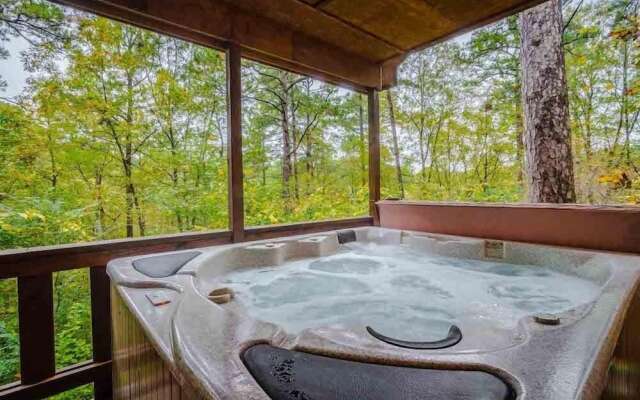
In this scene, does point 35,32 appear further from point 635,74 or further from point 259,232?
point 635,74

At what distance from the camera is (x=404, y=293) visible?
5.59 ft

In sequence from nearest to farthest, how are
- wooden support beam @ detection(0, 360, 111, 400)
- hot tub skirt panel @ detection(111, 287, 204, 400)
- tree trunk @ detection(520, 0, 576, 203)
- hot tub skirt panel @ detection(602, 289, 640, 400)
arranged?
hot tub skirt panel @ detection(111, 287, 204, 400) < hot tub skirt panel @ detection(602, 289, 640, 400) < wooden support beam @ detection(0, 360, 111, 400) < tree trunk @ detection(520, 0, 576, 203)

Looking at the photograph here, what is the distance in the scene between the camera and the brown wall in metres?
1.72

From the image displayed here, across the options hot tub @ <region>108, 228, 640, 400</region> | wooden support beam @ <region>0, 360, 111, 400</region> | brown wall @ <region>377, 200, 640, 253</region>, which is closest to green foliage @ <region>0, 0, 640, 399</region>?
wooden support beam @ <region>0, 360, 111, 400</region>

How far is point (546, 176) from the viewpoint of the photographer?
296 cm

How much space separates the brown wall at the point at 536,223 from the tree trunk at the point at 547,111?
119 cm

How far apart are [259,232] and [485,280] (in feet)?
5.16

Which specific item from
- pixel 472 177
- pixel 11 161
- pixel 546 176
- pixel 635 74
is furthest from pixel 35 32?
pixel 635 74

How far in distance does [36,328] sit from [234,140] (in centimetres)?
145

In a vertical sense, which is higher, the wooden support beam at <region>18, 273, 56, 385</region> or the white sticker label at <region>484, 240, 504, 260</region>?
the white sticker label at <region>484, 240, 504, 260</region>

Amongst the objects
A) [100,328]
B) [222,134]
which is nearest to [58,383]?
[100,328]

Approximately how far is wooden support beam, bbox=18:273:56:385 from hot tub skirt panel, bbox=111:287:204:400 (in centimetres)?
38

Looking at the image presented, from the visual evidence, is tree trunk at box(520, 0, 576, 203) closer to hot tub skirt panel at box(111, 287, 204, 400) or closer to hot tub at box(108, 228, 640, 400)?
hot tub at box(108, 228, 640, 400)

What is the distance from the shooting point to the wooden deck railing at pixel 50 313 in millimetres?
1391
